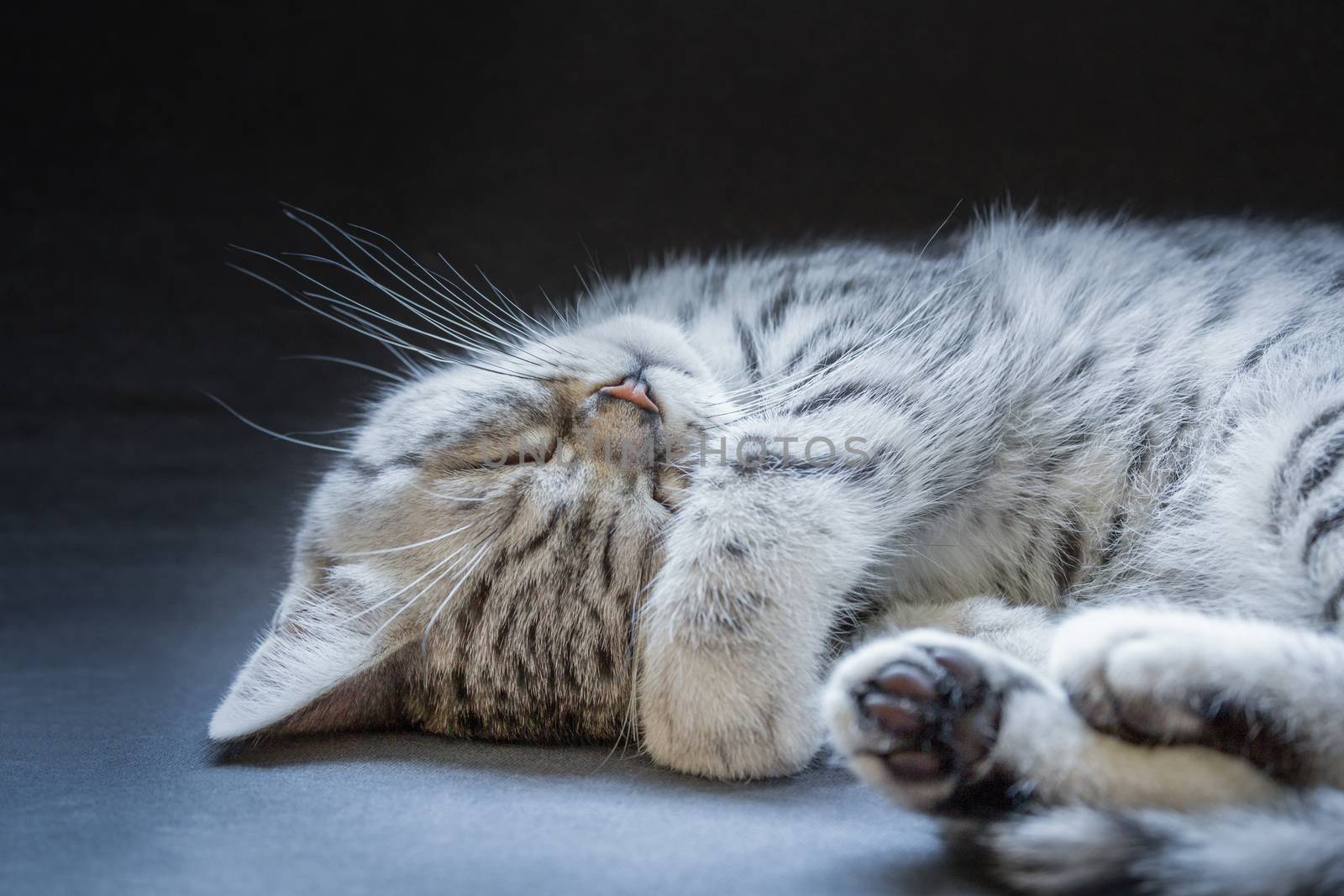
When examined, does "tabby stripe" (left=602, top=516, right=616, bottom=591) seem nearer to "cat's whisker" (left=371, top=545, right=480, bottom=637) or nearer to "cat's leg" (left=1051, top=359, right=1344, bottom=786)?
"cat's whisker" (left=371, top=545, right=480, bottom=637)

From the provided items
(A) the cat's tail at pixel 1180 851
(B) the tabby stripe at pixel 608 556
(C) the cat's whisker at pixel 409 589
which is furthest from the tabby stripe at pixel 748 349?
(A) the cat's tail at pixel 1180 851

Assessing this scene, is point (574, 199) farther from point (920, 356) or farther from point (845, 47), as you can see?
point (920, 356)

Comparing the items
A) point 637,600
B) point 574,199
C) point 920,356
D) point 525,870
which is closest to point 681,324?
point 920,356

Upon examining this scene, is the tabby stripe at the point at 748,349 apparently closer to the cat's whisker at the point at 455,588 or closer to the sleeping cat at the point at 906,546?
the sleeping cat at the point at 906,546

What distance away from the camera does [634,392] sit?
1050mm

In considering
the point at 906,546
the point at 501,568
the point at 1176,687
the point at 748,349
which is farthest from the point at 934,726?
the point at 748,349

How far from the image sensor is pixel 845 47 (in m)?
1.80

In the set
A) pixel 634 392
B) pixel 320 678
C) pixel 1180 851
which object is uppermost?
pixel 634 392

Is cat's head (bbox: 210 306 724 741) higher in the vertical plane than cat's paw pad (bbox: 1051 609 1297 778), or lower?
higher

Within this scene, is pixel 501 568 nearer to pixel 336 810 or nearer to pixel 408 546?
pixel 408 546

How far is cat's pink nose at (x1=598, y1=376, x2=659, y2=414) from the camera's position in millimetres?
1042

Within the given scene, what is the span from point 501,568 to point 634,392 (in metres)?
0.21

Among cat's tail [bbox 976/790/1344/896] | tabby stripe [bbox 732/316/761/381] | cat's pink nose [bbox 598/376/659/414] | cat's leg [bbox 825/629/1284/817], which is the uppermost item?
tabby stripe [bbox 732/316/761/381]

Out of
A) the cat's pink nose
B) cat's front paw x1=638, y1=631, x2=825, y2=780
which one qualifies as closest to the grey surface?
cat's front paw x1=638, y1=631, x2=825, y2=780
